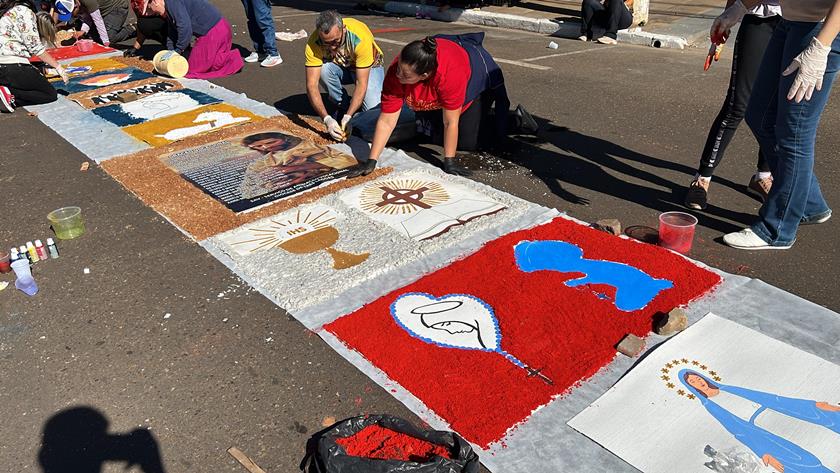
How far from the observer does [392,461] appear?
195cm

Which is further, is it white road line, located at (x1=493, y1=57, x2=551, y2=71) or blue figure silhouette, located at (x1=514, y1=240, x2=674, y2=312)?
white road line, located at (x1=493, y1=57, x2=551, y2=71)

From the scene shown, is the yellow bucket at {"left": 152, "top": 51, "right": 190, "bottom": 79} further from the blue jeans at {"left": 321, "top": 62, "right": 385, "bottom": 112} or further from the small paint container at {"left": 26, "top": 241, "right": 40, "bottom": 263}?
the small paint container at {"left": 26, "top": 241, "right": 40, "bottom": 263}

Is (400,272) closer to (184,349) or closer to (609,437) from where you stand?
(184,349)

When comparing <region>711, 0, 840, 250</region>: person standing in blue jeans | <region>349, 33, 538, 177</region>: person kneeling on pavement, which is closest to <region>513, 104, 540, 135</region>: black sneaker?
<region>349, 33, 538, 177</region>: person kneeling on pavement

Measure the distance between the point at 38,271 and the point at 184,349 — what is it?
1.27 m

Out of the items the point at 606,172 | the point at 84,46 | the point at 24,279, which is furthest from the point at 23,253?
the point at 84,46

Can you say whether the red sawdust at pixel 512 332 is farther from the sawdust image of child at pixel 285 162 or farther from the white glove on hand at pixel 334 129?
the white glove on hand at pixel 334 129

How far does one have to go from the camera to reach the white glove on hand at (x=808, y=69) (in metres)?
2.59

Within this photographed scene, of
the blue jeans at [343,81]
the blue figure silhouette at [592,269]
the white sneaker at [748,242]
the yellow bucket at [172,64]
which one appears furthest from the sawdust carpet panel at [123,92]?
the white sneaker at [748,242]

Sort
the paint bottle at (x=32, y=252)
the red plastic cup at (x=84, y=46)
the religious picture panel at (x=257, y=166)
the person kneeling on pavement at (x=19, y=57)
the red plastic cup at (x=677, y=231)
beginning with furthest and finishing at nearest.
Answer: the red plastic cup at (x=84, y=46)
the person kneeling on pavement at (x=19, y=57)
the religious picture panel at (x=257, y=166)
the paint bottle at (x=32, y=252)
the red plastic cup at (x=677, y=231)

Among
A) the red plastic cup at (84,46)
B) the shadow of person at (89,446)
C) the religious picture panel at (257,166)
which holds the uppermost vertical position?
the red plastic cup at (84,46)

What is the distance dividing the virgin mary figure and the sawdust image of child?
2.85m

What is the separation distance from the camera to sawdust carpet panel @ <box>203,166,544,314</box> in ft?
10.1

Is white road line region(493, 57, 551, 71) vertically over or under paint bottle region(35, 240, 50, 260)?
over
